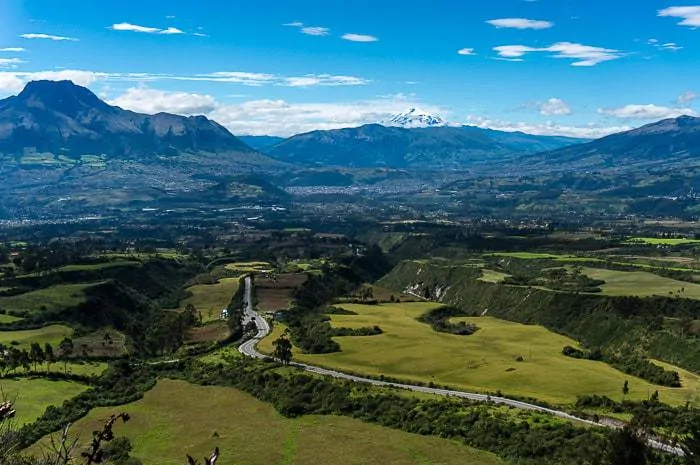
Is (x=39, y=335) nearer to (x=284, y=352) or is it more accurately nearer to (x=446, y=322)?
(x=284, y=352)

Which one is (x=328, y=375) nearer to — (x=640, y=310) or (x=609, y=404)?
(x=609, y=404)

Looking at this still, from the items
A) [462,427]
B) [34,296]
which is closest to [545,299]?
[462,427]

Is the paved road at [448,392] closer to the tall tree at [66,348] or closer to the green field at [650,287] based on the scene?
the tall tree at [66,348]

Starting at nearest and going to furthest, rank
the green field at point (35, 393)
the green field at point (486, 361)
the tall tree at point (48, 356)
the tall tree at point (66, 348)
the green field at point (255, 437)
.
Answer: the green field at point (255, 437), the green field at point (35, 393), the green field at point (486, 361), the tall tree at point (48, 356), the tall tree at point (66, 348)

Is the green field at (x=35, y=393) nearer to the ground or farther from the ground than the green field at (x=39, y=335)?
farther from the ground

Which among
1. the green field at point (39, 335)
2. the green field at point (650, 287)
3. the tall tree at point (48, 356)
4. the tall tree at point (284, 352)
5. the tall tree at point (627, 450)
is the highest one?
the tall tree at point (627, 450)

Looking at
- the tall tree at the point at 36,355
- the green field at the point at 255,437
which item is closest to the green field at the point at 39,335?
the tall tree at the point at 36,355

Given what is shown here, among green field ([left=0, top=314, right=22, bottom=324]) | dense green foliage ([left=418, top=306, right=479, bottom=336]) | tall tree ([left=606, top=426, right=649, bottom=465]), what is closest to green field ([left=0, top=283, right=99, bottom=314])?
green field ([left=0, top=314, right=22, bottom=324])
